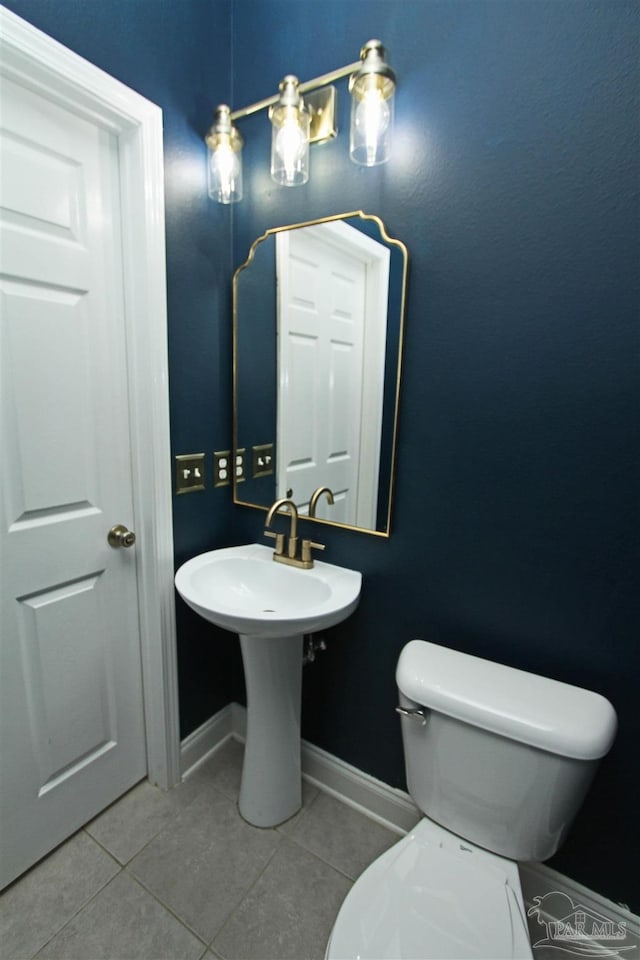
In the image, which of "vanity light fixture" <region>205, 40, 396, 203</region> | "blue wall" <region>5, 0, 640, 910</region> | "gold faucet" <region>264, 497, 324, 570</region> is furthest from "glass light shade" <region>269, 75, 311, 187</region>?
"gold faucet" <region>264, 497, 324, 570</region>

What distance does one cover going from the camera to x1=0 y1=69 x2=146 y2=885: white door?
1.00m

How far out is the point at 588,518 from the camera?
3.15 feet

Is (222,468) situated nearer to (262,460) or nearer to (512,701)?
(262,460)

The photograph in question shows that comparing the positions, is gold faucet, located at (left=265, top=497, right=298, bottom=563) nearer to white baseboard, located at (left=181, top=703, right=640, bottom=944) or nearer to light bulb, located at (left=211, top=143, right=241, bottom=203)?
white baseboard, located at (left=181, top=703, right=640, bottom=944)

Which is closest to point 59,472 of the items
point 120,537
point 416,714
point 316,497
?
point 120,537

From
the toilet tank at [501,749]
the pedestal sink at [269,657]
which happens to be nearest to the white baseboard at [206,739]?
the pedestal sink at [269,657]

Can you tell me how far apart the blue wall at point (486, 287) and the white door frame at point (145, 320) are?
0.20 feet

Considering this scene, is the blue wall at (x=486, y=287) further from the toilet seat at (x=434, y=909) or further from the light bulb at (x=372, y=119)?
the toilet seat at (x=434, y=909)

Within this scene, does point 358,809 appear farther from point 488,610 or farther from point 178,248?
point 178,248

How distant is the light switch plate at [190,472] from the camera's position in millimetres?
1343

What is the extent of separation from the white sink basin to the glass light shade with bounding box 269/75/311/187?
1094mm

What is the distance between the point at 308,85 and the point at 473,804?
72.2 inches

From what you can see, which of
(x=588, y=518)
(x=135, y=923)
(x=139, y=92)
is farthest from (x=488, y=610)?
(x=139, y=92)

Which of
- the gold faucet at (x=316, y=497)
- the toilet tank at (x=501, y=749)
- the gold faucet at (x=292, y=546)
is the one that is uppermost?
the gold faucet at (x=316, y=497)
